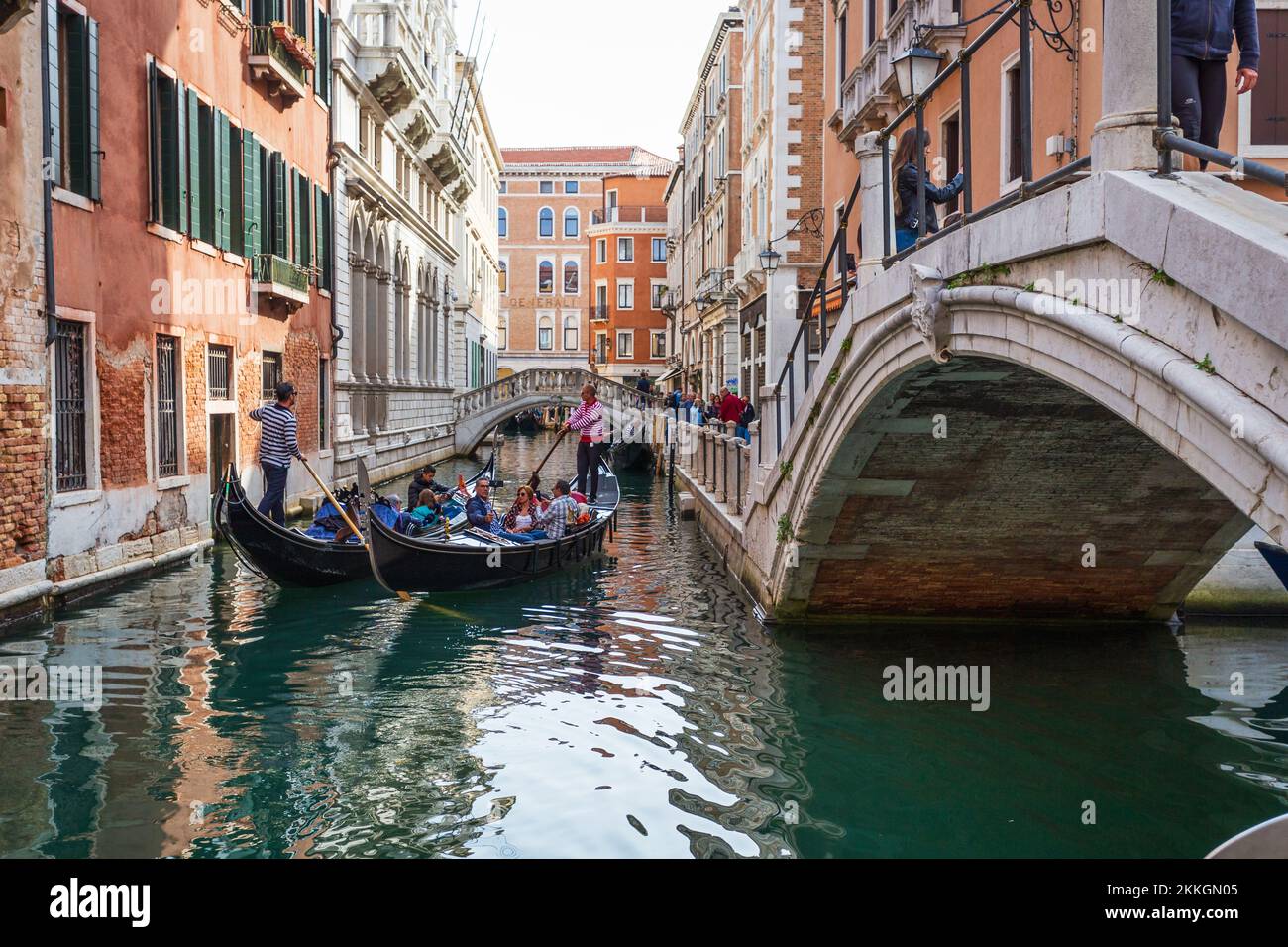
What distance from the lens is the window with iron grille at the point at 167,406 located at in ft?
31.7

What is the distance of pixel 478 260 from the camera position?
35.1 metres

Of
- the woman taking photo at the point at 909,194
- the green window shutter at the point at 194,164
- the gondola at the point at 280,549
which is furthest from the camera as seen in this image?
the green window shutter at the point at 194,164

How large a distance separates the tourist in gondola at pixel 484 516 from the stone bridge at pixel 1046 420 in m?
1.75

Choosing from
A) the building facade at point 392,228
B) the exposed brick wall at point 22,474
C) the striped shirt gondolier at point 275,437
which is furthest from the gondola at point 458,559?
the building facade at point 392,228

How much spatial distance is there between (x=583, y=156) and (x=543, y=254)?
5054 millimetres

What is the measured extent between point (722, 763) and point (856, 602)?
314 centimetres

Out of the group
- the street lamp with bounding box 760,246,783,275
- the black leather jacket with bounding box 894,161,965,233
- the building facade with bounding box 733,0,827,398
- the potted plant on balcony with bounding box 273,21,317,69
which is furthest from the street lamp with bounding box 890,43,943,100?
the building facade with bounding box 733,0,827,398

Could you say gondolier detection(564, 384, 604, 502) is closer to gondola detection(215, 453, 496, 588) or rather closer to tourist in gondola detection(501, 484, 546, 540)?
tourist in gondola detection(501, 484, 546, 540)

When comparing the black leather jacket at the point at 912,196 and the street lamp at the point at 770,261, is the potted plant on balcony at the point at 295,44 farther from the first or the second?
the black leather jacket at the point at 912,196

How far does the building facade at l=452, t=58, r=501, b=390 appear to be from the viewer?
29766 mm

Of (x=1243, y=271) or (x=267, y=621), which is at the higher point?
(x=1243, y=271)

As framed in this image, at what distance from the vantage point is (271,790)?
15.1ft
